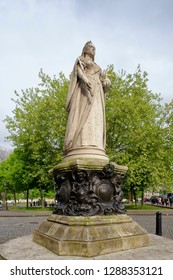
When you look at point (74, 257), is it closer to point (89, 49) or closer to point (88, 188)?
point (88, 188)

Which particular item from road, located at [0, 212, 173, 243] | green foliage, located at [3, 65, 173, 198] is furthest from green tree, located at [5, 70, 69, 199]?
road, located at [0, 212, 173, 243]

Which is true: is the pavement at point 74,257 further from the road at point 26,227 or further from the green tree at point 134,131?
the green tree at point 134,131

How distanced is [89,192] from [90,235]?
1107mm

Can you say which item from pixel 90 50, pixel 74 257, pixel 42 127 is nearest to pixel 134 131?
pixel 42 127

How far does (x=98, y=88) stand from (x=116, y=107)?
1614 centimetres

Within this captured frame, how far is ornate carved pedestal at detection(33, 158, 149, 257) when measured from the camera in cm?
543

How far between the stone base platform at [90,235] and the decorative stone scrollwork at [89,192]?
0.19 meters

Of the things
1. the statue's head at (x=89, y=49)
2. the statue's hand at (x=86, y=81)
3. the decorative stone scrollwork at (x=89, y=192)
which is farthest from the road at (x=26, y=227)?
the statue's head at (x=89, y=49)

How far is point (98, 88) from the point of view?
7629 millimetres

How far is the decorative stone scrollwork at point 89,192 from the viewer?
20.5ft

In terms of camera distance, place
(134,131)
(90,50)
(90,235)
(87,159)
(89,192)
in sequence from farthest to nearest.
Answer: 1. (134,131)
2. (90,50)
3. (87,159)
4. (89,192)
5. (90,235)

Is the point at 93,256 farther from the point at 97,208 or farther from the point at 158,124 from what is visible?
the point at 158,124

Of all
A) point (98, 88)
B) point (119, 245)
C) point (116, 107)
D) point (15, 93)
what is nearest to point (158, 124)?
point (116, 107)

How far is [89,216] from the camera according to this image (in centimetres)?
609
